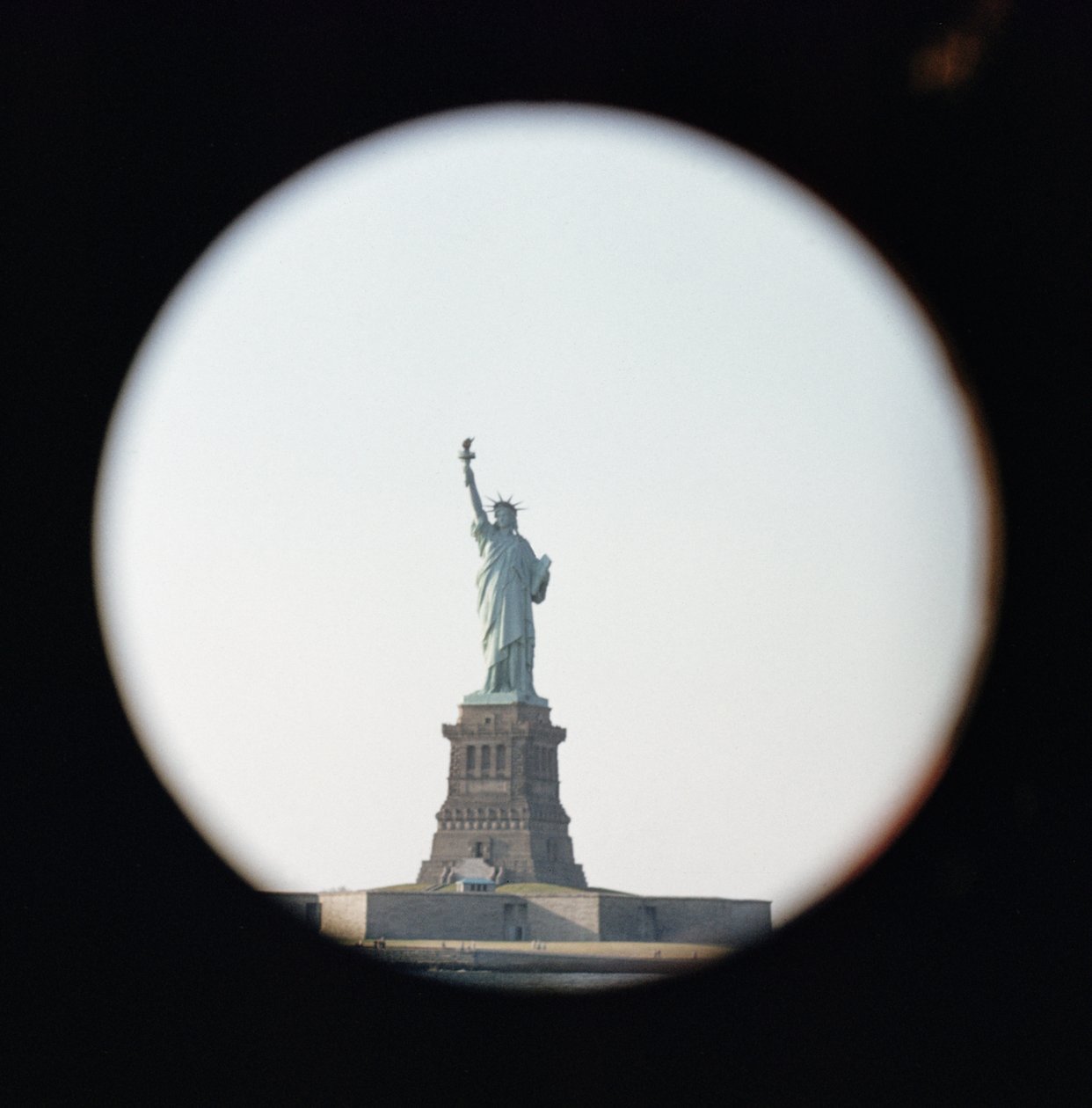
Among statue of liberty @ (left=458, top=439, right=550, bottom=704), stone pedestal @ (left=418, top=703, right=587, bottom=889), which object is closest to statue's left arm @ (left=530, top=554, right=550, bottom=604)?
statue of liberty @ (left=458, top=439, right=550, bottom=704)

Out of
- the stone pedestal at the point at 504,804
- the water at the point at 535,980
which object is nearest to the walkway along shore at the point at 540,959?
the water at the point at 535,980

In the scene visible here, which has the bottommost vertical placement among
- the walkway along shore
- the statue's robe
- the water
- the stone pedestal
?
the water

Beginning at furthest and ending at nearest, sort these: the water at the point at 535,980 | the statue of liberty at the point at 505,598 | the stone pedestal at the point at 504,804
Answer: the statue of liberty at the point at 505,598 < the stone pedestal at the point at 504,804 < the water at the point at 535,980

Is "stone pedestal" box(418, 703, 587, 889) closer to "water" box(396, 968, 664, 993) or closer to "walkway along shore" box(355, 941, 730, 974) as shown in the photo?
"walkway along shore" box(355, 941, 730, 974)

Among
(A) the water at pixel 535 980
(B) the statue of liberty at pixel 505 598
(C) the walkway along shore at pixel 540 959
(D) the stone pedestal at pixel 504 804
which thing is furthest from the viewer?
(B) the statue of liberty at pixel 505 598

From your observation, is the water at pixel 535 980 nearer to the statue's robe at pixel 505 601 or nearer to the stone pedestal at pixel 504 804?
the stone pedestal at pixel 504 804

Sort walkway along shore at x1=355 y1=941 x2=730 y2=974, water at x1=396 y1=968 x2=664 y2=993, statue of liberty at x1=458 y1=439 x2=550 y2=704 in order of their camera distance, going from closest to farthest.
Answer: water at x1=396 y1=968 x2=664 y2=993 < walkway along shore at x1=355 y1=941 x2=730 y2=974 < statue of liberty at x1=458 y1=439 x2=550 y2=704

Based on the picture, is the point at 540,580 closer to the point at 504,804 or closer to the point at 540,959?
the point at 504,804
